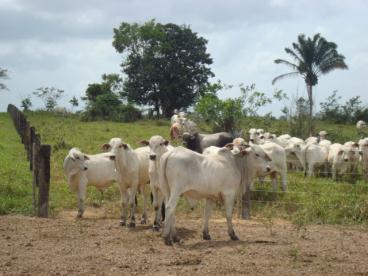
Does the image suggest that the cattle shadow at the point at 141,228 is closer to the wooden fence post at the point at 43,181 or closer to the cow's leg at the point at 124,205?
the cow's leg at the point at 124,205

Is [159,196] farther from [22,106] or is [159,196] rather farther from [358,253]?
[22,106]

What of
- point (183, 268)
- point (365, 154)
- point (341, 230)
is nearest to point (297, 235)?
point (341, 230)

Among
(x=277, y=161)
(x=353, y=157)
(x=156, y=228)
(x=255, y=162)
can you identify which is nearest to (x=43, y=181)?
(x=156, y=228)

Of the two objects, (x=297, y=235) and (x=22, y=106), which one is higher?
(x=22, y=106)

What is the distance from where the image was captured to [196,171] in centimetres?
1012

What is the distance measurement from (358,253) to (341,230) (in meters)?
2.41

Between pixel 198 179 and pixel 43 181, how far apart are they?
4067 mm

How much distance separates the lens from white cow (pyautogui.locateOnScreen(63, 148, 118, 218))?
13414 mm

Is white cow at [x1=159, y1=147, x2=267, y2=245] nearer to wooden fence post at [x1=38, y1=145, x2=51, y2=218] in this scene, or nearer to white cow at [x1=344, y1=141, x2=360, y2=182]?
wooden fence post at [x1=38, y1=145, x2=51, y2=218]

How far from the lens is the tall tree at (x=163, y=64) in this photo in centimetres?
4962

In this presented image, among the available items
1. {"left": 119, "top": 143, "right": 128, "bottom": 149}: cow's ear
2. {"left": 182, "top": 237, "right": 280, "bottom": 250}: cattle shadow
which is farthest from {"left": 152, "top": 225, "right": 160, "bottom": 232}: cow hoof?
{"left": 119, "top": 143, "right": 128, "bottom": 149}: cow's ear

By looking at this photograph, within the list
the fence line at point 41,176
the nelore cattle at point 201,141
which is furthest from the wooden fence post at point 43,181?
the nelore cattle at point 201,141

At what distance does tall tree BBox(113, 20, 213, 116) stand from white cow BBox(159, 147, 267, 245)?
38040mm

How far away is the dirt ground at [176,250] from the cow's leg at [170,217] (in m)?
0.16
